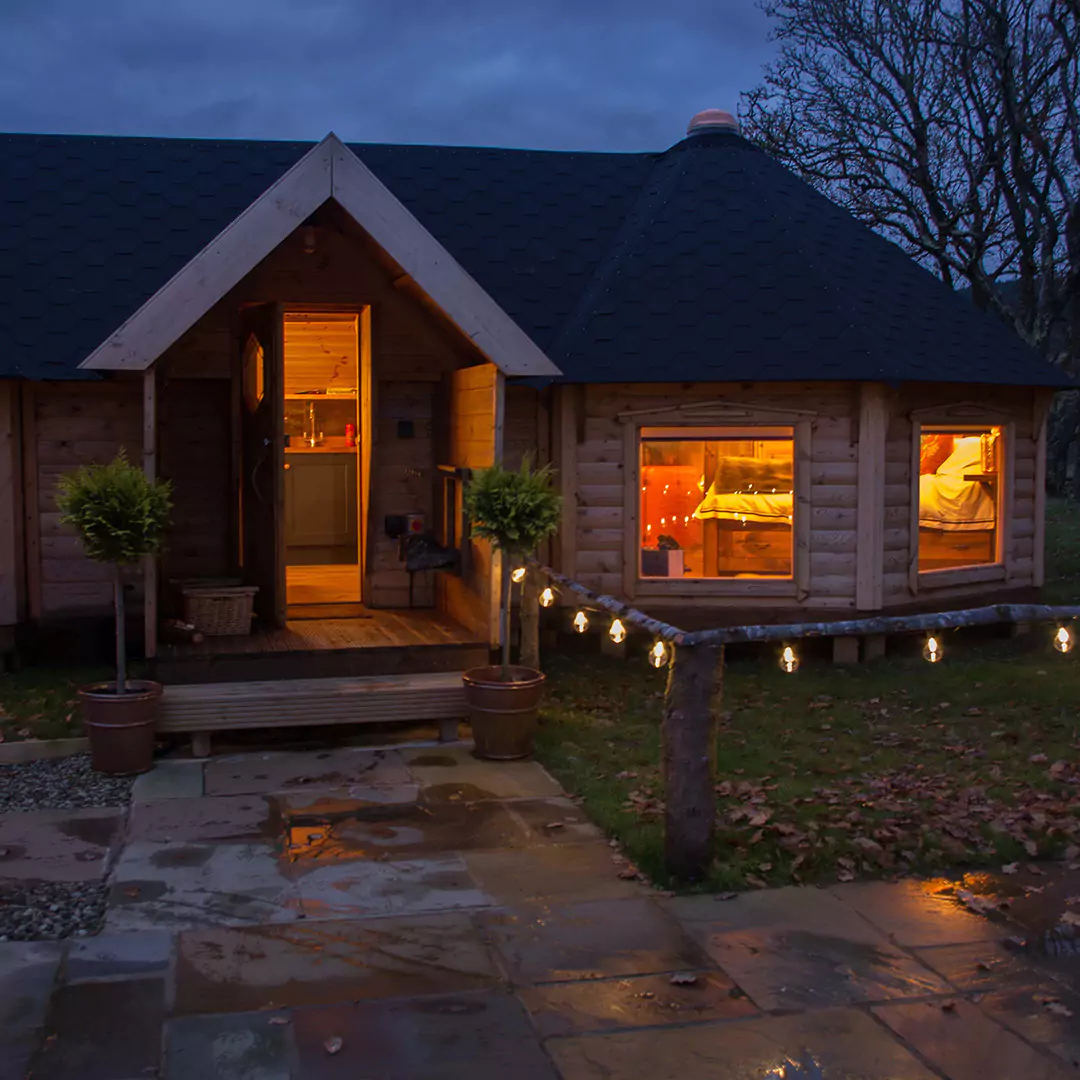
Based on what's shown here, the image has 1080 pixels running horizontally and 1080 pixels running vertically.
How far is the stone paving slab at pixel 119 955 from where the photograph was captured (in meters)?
5.19

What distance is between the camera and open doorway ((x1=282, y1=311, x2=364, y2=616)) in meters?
13.1

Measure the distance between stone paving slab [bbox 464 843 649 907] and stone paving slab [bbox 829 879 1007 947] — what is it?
106 cm

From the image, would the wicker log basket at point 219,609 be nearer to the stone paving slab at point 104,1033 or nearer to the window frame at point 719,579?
the window frame at point 719,579

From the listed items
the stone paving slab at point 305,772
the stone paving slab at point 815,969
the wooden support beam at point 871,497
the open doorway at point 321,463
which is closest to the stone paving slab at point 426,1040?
the stone paving slab at point 815,969

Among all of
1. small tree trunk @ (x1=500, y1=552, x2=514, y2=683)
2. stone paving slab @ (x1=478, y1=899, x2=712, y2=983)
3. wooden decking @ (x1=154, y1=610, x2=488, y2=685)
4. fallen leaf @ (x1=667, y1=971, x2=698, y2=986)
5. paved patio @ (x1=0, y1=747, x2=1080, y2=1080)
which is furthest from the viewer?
wooden decking @ (x1=154, y1=610, x2=488, y2=685)

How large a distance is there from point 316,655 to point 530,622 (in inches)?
66.1

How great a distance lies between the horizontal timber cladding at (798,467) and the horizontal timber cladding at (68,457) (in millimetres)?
3990

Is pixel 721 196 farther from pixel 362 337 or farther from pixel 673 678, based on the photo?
pixel 673 678

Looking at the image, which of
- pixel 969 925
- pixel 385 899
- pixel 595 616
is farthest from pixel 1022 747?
pixel 385 899

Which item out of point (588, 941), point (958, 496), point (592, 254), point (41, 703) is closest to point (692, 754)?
point (588, 941)

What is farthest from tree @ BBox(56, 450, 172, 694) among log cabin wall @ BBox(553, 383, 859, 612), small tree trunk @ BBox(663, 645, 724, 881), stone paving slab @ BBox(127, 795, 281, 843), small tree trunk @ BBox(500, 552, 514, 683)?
log cabin wall @ BBox(553, 383, 859, 612)

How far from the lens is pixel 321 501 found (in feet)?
43.6

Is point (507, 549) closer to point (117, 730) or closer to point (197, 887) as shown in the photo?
point (117, 730)

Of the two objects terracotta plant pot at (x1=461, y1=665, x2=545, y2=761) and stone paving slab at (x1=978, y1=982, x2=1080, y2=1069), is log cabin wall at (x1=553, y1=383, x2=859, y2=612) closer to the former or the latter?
terracotta plant pot at (x1=461, y1=665, x2=545, y2=761)
